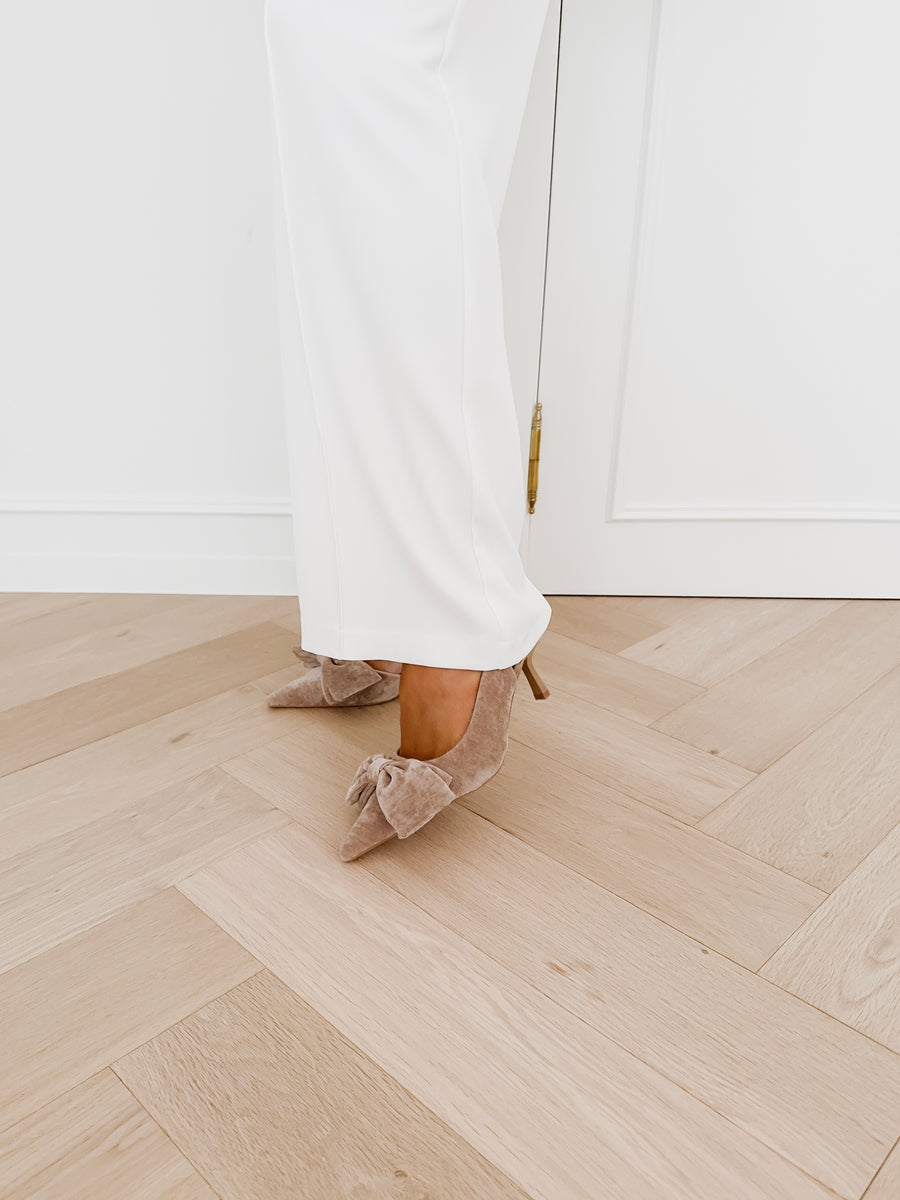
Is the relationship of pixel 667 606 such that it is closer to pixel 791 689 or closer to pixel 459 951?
pixel 791 689

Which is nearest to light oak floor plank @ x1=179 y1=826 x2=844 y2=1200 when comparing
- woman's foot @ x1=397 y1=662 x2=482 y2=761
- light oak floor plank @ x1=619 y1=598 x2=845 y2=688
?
woman's foot @ x1=397 y1=662 x2=482 y2=761

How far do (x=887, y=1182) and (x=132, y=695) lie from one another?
85 centimetres

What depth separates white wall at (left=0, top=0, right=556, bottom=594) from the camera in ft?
3.77

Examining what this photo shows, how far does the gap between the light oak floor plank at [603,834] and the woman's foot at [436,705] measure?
0.29 ft

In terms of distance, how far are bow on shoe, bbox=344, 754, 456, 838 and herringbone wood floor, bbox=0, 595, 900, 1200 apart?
0.05 meters

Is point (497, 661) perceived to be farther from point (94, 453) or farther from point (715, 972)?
point (94, 453)

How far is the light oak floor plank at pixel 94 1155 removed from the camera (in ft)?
1.70

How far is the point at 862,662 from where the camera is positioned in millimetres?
1179

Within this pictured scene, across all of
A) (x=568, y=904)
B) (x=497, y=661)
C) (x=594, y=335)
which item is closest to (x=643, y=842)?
(x=568, y=904)

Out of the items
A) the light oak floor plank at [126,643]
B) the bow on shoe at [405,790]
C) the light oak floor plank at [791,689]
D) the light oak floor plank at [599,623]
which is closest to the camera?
the bow on shoe at [405,790]

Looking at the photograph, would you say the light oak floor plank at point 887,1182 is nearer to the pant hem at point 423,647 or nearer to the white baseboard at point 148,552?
the pant hem at point 423,647

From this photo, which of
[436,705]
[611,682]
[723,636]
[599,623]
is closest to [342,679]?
[436,705]

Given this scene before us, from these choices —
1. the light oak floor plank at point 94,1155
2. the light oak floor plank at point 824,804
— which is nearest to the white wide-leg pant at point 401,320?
the light oak floor plank at point 824,804

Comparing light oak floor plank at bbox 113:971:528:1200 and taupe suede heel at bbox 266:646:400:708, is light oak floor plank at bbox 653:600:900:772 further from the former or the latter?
light oak floor plank at bbox 113:971:528:1200
